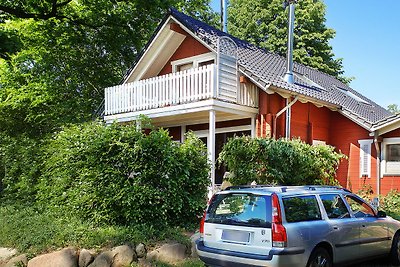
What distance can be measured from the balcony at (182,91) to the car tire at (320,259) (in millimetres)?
8225

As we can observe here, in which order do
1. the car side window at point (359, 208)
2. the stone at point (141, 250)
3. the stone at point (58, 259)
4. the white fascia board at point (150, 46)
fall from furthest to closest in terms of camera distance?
the white fascia board at point (150, 46) < the stone at point (141, 250) < the stone at point (58, 259) < the car side window at point (359, 208)

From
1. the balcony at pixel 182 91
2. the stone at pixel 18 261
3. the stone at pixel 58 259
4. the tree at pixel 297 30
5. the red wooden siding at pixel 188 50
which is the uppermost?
the tree at pixel 297 30

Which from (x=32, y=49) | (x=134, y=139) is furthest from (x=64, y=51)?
(x=134, y=139)

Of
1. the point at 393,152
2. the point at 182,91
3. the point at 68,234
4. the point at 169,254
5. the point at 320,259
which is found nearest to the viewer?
the point at 320,259

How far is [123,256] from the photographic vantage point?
25.3 ft

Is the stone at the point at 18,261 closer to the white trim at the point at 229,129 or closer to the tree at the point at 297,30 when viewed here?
the white trim at the point at 229,129

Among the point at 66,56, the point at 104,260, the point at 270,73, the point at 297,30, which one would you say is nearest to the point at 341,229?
the point at 104,260

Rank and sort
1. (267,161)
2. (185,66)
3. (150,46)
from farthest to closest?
(185,66) → (150,46) → (267,161)

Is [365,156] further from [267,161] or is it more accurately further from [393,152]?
[267,161]

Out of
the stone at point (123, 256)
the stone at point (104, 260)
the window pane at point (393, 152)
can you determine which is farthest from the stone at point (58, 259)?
the window pane at point (393, 152)

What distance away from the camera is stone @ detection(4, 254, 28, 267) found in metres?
7.94

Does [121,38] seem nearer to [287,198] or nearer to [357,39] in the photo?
[357,39]

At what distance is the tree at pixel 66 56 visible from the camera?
17.0 metres

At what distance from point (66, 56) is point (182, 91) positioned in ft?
29.7
